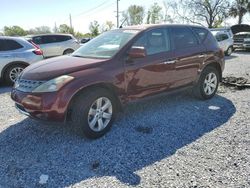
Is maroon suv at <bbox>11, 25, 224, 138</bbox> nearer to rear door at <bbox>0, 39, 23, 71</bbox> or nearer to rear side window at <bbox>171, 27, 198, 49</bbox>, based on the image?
rear side window at <bbox>171, 27, 198, 49</bbox>

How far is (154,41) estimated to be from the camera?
515cm

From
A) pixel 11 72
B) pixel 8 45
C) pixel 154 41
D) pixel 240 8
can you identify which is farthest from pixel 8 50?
pixel 240 8

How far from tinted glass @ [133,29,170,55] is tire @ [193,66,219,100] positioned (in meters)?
1.33

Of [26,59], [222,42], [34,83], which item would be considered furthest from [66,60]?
[222,42]

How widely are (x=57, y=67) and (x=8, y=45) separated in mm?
5004

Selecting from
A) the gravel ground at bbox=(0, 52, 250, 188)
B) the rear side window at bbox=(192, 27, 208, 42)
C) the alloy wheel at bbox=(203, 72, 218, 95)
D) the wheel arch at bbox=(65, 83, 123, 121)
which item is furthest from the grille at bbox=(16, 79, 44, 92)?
the alloy wheel at bbox=(203, 72, 218, 95)

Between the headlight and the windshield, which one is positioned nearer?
the headlight

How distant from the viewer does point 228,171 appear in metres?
3.38

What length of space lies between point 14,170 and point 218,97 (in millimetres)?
4827

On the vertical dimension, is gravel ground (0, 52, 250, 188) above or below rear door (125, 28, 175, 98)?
below

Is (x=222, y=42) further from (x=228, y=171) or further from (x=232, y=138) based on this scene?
(x=228, y=171)

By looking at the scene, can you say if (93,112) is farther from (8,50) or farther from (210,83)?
(8,50)

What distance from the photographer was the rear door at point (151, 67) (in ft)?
15.4

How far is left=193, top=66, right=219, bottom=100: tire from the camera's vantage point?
6141mm
